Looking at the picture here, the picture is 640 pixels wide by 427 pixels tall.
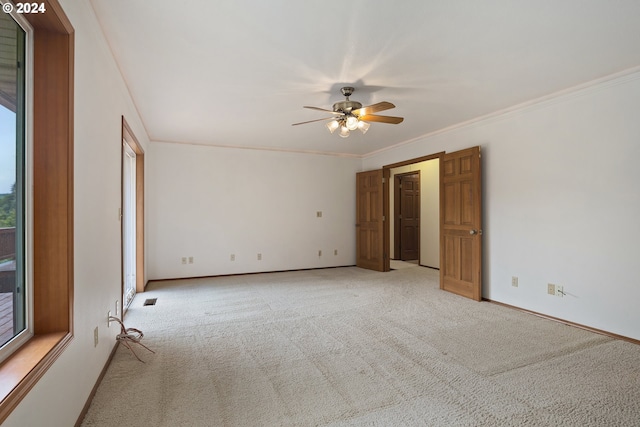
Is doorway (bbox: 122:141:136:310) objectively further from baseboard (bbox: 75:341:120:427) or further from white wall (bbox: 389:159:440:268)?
white wall (bbox: 389:159:440:268)

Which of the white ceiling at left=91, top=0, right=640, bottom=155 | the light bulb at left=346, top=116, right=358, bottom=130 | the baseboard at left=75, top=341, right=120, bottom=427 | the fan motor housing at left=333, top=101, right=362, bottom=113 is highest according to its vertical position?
the white ceiling at left=91, top=0, right=640, bottom=155

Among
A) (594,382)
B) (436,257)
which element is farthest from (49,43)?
(436,257)

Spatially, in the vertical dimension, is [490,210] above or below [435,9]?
below

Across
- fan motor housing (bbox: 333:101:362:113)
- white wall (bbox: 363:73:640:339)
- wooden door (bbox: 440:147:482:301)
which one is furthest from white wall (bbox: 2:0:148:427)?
white wall (bbox: 363:73:640:339)

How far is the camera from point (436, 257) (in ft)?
22.1

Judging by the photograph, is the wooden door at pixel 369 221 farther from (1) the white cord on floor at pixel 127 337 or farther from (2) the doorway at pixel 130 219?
(1) the white cord on floor at pixel 127 337

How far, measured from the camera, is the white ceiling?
6.61ft

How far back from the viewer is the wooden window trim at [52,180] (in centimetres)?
152

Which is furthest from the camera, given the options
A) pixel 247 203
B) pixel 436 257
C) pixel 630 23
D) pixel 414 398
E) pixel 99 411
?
pixel 436 257

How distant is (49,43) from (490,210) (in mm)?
4516

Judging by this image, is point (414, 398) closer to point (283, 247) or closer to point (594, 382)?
point (594, 382)

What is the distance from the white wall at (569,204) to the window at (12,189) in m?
4.40

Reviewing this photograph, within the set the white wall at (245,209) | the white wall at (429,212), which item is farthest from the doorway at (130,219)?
the white wall at (429,212)

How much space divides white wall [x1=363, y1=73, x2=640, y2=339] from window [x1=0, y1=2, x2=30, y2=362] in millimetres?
4396
